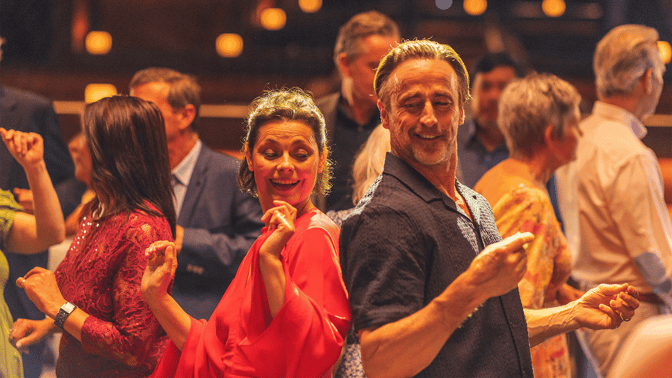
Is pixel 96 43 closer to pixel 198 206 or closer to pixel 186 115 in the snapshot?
pixel 186 115

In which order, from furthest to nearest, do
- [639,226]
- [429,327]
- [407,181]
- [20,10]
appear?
[20,10]
[639,226]
[407,181]
[429,327]

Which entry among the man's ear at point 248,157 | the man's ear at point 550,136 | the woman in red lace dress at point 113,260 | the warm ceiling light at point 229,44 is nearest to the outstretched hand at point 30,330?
the woman in red lace dress at point 113,260

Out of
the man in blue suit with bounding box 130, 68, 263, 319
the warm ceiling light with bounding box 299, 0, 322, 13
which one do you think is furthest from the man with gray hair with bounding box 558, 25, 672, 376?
the warm ceiling light with bounding box 299, 0, 322, 13

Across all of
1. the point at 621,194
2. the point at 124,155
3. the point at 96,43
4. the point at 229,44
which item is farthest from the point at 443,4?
the point at 124,155

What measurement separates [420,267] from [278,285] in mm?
319

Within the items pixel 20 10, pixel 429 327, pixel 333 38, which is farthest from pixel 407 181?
pixel 333 38

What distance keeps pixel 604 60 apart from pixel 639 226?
75cm

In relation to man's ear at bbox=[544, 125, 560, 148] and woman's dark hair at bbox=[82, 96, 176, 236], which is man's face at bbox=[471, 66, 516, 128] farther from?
woman's dark hair at bbox=[82, 96, 176, 236]

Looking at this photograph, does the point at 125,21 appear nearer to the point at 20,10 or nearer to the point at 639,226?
the point at 20,10

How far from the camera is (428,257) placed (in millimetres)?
1262

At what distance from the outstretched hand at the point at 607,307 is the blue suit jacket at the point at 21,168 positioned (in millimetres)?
1830

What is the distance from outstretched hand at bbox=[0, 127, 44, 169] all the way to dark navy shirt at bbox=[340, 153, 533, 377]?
1122 mm

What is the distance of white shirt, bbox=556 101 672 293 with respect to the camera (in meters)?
2.61

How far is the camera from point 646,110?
113 inches
